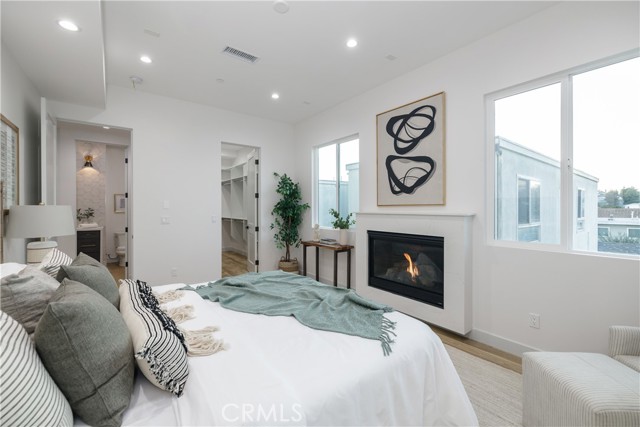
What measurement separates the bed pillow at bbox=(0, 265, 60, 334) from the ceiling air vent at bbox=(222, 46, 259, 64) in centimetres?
264

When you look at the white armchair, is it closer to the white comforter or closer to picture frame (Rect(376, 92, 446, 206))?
the white comforter

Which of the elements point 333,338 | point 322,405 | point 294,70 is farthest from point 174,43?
point 322,405

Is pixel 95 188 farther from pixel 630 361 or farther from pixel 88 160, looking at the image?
pixel 630 361

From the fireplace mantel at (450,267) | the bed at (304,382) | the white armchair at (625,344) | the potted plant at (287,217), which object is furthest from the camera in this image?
the potted plant at (287,217)

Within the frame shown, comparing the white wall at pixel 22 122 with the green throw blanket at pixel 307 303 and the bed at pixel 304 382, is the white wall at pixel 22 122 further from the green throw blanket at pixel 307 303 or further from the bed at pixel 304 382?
the bed at pixel 304 382

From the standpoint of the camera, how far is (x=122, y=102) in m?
3.87

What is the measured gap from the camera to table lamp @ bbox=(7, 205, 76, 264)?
219 centimetres

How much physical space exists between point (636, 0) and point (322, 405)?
3173mm

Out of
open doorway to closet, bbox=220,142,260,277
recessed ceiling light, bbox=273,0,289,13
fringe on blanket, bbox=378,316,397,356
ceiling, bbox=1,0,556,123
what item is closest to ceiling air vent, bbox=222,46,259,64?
ceiling, bbox=1,0,556,123

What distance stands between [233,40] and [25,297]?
103 inches

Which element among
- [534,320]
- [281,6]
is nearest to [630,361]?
[534,320]

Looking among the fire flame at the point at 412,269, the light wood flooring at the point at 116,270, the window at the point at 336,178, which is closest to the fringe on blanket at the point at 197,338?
the fire flame at the point at 412,269

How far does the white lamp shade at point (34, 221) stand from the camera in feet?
7.19

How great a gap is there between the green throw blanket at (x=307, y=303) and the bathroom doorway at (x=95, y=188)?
3.55 meters
